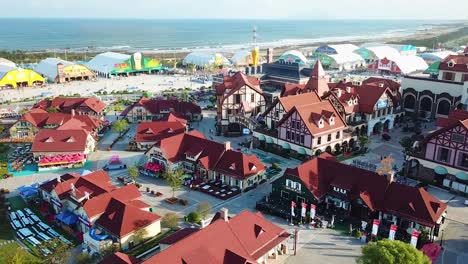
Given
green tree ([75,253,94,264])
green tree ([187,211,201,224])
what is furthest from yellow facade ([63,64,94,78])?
green tree ([75,253,94,264])

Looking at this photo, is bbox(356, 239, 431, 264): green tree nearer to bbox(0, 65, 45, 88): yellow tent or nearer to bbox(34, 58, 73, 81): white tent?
bbox(0, 65, 45, 88): yellow tent

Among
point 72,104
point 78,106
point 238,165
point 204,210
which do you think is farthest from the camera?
point 72,104

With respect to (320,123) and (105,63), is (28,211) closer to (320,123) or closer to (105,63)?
(320,123)

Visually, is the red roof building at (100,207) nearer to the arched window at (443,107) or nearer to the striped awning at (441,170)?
the striped awning at (441,170)

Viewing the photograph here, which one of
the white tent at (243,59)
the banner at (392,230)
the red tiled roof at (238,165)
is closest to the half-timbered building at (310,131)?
the red tiled roof at (238,165)

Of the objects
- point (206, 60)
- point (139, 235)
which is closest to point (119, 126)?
point (139, 235)
